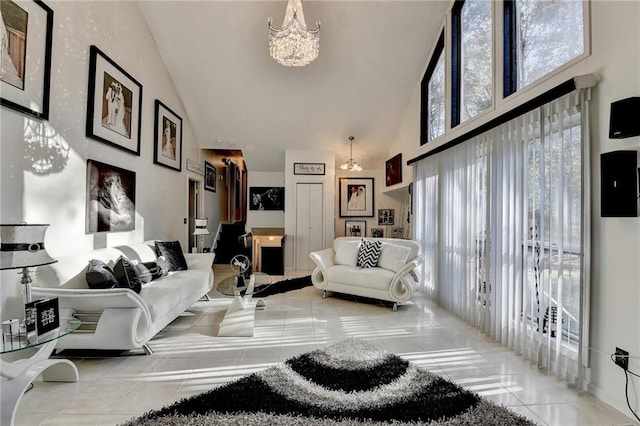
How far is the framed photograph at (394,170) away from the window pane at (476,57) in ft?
7.92

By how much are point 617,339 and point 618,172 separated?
3.53ft

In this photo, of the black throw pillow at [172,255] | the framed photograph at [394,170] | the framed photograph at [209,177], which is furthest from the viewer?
the framed photograph at [209,177]

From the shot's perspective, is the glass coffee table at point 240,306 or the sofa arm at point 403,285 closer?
the glass coffee table at point 240,306

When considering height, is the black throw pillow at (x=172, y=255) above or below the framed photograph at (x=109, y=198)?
below

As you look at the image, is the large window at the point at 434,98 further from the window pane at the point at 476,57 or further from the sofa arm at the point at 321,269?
the sofa arm at the point at 321,269

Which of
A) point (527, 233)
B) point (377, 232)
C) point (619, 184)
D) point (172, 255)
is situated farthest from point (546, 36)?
point (377, 232)

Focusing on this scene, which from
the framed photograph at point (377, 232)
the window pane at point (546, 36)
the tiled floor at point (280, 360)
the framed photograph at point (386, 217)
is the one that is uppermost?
the window pane at point (546, 36)

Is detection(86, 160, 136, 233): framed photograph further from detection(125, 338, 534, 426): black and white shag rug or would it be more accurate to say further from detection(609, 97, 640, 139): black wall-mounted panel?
detection(609, 97, 640, 139): black wall-mounted panel

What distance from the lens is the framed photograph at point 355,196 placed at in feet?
26.3

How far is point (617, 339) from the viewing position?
2.01 meters

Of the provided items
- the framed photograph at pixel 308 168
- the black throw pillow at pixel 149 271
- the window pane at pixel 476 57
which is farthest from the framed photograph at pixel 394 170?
the black throw pillow at pixel 149 271

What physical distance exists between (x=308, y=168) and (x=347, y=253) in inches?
117

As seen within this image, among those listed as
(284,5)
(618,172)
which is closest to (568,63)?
(618,172)

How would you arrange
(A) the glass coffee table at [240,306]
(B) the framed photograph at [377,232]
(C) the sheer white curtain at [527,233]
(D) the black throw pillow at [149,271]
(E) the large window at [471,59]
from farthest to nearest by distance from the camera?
(B) the framed photograph at [377,232] < (E) the large window at [471,59] < (D) the black throw pillow at [149,271] < (A) the glass coffee table at [240,306] < (C) the sheer white curtain at [527,233]
